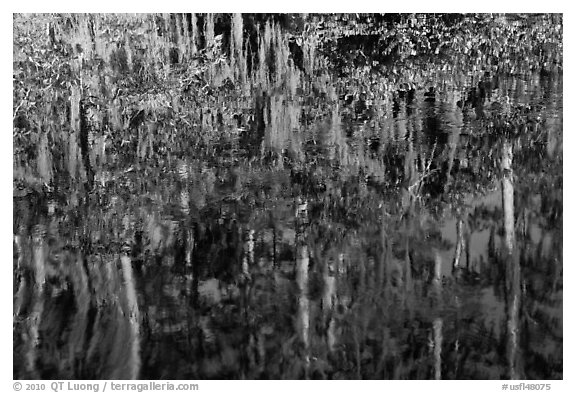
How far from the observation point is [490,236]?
130 inches

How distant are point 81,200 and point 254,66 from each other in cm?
101

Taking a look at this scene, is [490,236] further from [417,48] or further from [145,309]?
[145,309]

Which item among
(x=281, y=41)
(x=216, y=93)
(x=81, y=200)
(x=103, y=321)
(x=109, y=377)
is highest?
(x=281, y=41)

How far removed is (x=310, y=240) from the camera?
3.33m

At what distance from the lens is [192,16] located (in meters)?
3.34

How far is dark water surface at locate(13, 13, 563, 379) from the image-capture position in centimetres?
322

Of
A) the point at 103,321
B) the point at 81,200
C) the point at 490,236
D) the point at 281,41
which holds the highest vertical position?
the point at 281,41

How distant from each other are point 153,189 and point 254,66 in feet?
2.43

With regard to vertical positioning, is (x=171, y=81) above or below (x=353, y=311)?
above

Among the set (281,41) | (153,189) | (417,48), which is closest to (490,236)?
(417,48)

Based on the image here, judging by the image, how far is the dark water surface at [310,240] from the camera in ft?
10.6
